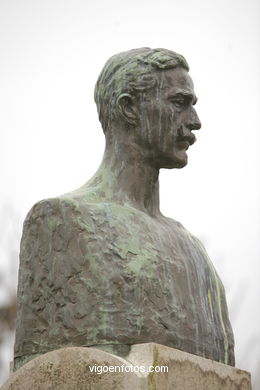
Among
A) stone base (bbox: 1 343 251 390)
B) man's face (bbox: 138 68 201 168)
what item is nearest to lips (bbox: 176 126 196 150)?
man's face (bbox: 138 68 201 168)

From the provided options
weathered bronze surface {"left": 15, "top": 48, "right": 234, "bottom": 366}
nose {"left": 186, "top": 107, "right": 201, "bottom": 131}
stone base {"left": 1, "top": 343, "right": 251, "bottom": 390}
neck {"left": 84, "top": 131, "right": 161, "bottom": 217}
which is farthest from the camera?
nose {"left": 186, "top": 107, "right": 201, "bottom": 131}

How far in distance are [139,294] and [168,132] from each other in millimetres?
1300

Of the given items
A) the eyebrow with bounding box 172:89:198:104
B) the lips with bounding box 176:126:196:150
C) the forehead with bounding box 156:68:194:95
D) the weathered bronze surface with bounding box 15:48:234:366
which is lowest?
the weathered bronze surface with bounding box 15:48:234:366

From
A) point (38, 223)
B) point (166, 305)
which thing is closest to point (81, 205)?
point (38, 223)

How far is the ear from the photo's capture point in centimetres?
872

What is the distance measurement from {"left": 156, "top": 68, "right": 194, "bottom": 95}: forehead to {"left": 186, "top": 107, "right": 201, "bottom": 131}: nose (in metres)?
0.15

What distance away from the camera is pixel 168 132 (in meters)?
8.73

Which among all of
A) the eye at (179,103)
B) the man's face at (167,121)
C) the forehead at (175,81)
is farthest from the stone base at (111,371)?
the forehead at (175,81)

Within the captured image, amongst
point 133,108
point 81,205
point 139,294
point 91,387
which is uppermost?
point 133,108

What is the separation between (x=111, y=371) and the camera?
7629mm

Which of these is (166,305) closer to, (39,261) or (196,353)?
(196,353)

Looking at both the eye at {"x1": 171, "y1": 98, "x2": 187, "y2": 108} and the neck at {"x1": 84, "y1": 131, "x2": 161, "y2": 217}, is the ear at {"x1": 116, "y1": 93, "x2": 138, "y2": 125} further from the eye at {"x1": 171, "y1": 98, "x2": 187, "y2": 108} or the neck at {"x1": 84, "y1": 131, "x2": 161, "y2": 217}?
the eye at {"x1": 171, "y1": 98, "x2": 187, "y2": 108}

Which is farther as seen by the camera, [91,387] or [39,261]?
[39,261]

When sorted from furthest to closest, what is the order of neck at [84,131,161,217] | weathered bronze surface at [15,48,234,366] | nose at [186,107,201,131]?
nose at [186,107,201,131] < neck at [84,131,161,217] < weathered bronze surface at [15,48,234,366]
